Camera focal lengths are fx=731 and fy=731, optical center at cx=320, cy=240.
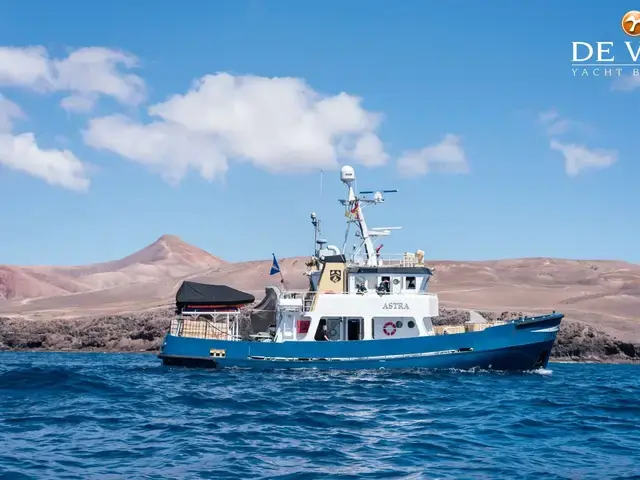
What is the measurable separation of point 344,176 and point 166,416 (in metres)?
16.0

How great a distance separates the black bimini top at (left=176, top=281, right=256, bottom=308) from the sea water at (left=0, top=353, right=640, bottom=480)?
5346 millimetres

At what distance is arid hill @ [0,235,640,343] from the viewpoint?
60562 mm

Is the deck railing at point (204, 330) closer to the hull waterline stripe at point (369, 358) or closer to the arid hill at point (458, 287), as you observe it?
the hull waterline stripe at point (369, 358)

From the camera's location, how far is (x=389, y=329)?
93.0ft

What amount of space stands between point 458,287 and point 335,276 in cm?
5009

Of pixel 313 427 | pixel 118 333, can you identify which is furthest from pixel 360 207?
pixel 118 333

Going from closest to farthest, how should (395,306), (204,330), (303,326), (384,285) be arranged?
(395,306), (384,285), (303,326), (204,330)

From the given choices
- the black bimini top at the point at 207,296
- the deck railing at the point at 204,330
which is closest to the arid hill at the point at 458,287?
the black bimini top at the point at 207,296

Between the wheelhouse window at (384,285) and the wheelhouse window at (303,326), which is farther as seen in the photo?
the wheelhouse window at (303,326)

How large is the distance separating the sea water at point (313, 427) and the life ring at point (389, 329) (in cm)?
309

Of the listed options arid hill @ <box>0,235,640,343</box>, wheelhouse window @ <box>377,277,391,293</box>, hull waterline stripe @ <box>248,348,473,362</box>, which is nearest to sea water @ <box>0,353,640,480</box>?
hull waterline stripe @ <box>248,348,473,362</box>

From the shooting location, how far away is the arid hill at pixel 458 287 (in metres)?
60.6

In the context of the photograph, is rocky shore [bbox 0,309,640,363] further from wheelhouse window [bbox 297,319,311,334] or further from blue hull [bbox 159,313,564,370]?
wheelhouse window [bbox 297,319,311,334]

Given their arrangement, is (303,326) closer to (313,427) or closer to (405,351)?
(405,351)
